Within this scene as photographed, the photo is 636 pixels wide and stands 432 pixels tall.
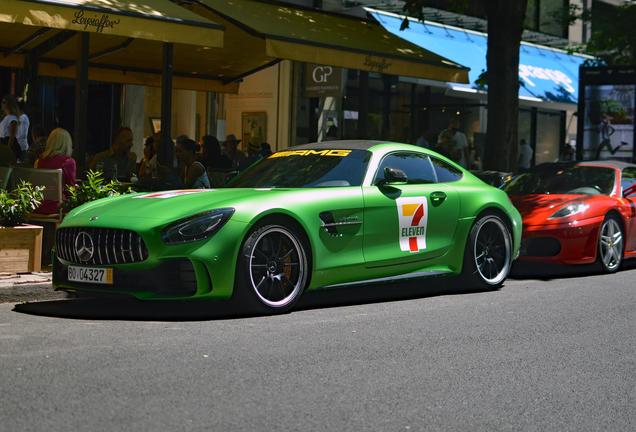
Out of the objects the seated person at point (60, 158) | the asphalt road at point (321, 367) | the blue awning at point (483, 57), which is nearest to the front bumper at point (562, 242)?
the asphalt road at point (321, 367)

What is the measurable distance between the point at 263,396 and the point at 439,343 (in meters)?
2.13

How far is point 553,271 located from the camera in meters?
12.9

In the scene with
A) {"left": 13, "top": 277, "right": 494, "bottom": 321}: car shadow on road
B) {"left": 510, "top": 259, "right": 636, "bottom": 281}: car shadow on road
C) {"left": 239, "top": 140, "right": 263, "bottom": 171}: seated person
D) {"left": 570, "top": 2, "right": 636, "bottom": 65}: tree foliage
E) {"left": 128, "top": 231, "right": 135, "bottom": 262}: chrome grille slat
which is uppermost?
{"left": 570, "top": 2, "right": 636, "bottom": 65}: tree foliage

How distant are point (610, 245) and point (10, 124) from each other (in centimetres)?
823

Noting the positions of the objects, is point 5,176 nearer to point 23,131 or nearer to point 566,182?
point 23,131

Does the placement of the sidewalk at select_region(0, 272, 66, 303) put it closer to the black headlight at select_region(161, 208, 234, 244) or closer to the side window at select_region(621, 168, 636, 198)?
the black headlight at select_region(161, 208, 234, 244)

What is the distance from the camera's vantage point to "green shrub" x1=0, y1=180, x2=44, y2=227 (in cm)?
983

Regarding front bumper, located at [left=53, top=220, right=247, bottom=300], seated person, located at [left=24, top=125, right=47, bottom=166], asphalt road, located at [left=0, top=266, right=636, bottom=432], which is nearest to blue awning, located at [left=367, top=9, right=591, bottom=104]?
seated person, located at [left=24, top=125, right=47, bottom=166]

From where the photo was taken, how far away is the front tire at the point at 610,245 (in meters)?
12.5

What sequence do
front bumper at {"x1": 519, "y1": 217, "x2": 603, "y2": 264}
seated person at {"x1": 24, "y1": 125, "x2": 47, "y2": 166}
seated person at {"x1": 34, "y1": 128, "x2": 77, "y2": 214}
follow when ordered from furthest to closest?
seated person at {"x1": 24, "y1": 125, "x2": 47, "y2": 166}, front bumper at {"x1": 519, "y1": 217, "x2": 603, "y2": 264}, seated person at {"x1": 34, "y1": 128, "x2": 77, "y2": 214}

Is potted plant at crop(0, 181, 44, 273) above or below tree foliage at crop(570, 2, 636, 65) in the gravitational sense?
below

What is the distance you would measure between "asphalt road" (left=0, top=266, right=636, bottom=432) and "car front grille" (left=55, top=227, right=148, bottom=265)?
17.0 inches

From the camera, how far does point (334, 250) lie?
8.90 meters

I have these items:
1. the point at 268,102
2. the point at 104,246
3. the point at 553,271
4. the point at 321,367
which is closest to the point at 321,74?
the point at 268,102
